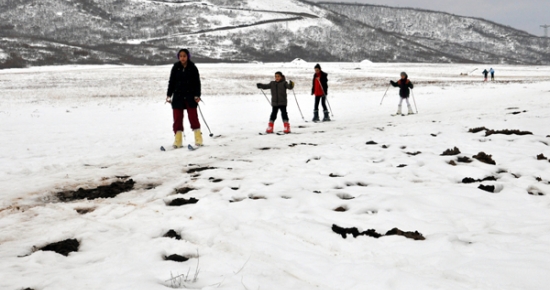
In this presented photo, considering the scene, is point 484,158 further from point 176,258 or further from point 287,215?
point 176,258

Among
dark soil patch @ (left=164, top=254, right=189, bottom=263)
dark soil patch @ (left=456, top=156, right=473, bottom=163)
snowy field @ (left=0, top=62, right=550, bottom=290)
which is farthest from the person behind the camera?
dark soil patch @ (left=456, top=156, right=473, bottom=163)

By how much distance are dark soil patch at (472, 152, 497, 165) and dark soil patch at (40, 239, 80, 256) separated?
23.5 feet

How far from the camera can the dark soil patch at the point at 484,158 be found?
752 centimetres

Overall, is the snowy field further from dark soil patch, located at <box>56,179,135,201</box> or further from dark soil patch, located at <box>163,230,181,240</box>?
dark soil patch, located at <box>56,179,135,201</box>

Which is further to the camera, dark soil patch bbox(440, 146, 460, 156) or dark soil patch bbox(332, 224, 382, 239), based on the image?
dark soil patch bbox(440, 146, 460, 156)

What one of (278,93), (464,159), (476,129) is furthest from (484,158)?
(278,93)

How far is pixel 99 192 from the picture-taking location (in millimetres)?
6527

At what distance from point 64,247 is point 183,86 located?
750cm

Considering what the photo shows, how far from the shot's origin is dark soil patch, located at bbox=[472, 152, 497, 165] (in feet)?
24.7

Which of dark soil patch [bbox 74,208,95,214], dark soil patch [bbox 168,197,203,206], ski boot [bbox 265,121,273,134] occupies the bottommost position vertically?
ski boot [bbox 265,121,273,134]

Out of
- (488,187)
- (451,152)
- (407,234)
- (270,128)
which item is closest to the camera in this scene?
A: (407,234)

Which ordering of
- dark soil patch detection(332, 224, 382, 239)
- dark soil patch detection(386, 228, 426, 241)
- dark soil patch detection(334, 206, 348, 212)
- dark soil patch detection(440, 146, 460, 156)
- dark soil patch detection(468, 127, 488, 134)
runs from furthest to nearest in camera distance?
dark soil patch detection(468, 127, 488, 134), dark soil patch detection(440, 146, 460, 156), dark soil patch detection(334, 206, 348, 212), dark soil patch detection(332, 224, 382, 239), dark soil patch detection(386, 228, 426, 241)

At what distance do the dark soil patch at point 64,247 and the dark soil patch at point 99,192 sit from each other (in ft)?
6.77

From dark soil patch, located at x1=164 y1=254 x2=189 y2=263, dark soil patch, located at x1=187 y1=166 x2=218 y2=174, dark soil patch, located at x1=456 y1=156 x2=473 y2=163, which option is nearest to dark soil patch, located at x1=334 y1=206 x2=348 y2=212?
dark soil patch, located at x1=164 y1=254 x2=189 y2=263
